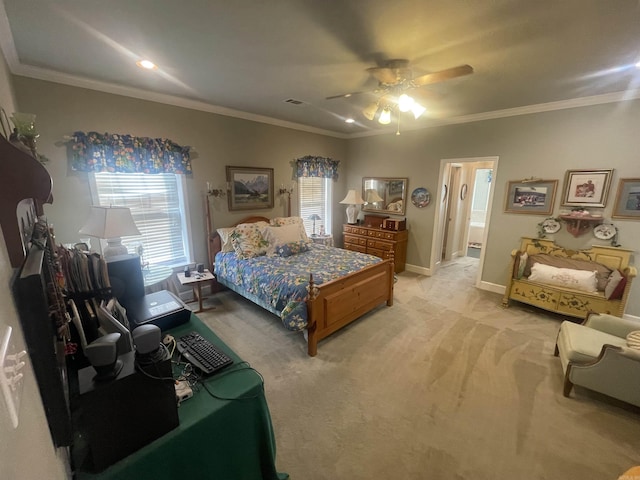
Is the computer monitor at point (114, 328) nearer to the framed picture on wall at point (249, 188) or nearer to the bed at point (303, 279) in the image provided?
the bed at point (303, 279)

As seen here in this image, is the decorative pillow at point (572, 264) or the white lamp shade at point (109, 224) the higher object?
the white lamp shade at point (109, 224)

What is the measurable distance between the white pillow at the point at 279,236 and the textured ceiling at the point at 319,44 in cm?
174

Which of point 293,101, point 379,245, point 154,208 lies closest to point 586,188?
point 379,245

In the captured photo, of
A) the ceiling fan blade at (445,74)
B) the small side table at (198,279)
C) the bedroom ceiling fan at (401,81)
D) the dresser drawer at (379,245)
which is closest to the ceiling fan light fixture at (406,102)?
the bedroom ceiling fan at (401,81)

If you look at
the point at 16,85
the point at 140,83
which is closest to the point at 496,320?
the point at 140,83

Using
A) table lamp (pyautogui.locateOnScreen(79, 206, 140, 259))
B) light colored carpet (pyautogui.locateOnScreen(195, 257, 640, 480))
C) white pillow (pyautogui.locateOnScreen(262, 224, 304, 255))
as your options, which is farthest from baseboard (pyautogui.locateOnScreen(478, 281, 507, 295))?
table lamp (pyautogui.locateOnScreen(79, 206, 140, 259))

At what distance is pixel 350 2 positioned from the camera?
5.04 feet

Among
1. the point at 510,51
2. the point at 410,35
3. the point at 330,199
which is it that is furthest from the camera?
A: the point at 330,199

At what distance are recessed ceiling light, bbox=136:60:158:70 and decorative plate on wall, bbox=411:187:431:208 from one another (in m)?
4.05

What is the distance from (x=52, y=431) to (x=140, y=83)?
126 inches

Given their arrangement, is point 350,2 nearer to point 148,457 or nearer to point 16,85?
point 148,457

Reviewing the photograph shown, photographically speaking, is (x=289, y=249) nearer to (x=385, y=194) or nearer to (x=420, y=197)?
(x=385, y=194)

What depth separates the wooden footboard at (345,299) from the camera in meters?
2.61

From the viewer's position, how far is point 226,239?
3799mm
